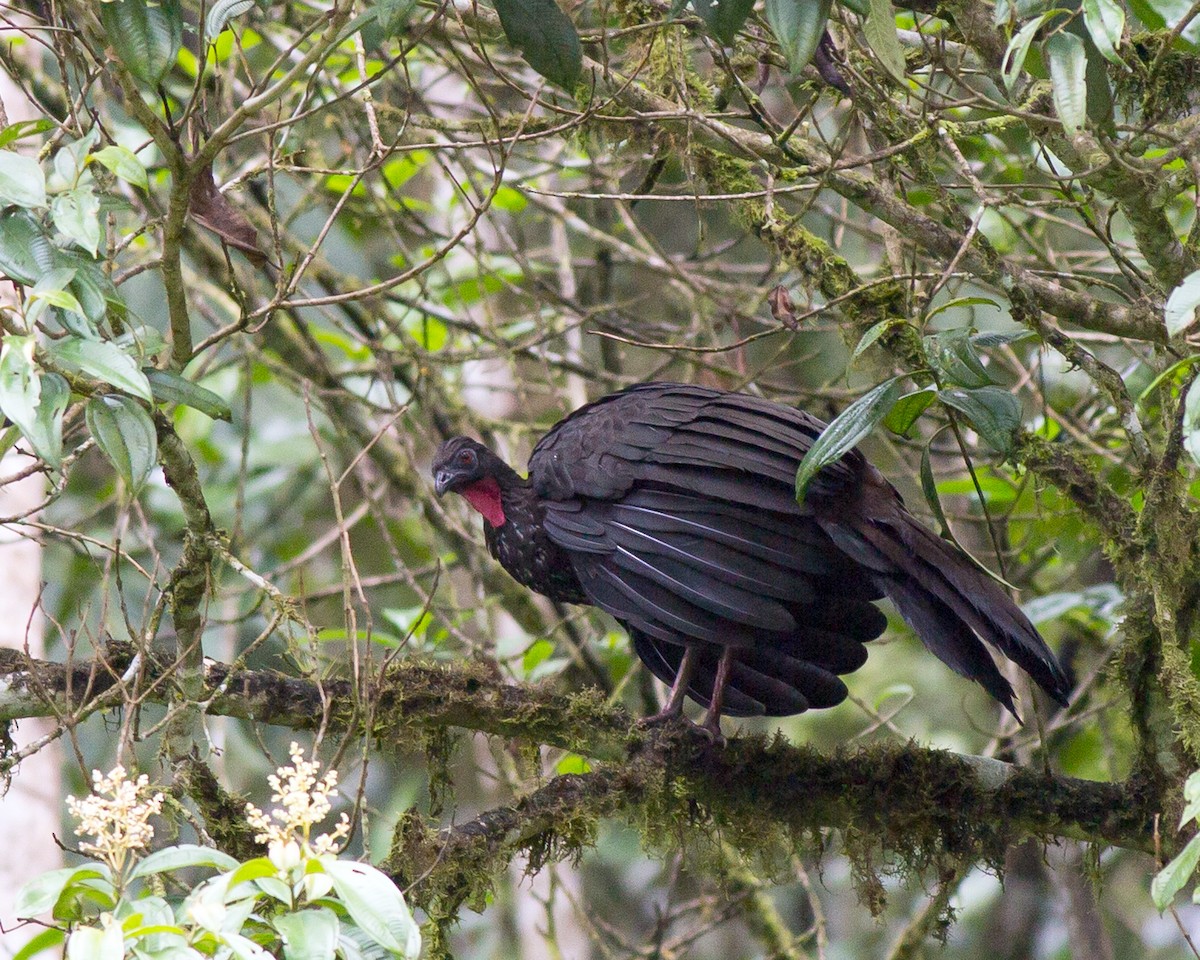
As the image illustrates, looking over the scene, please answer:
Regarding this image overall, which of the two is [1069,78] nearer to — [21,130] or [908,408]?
[908,408]

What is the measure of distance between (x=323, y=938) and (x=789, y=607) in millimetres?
2414

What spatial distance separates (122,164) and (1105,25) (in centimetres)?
153

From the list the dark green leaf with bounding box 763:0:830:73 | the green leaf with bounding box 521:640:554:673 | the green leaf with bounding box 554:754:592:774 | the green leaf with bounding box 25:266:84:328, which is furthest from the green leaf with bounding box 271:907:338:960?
the green leaf with bounding box 521:640:554:673

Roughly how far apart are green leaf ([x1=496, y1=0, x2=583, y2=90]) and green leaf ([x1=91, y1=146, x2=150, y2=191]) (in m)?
0.84

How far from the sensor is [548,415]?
6.31 m

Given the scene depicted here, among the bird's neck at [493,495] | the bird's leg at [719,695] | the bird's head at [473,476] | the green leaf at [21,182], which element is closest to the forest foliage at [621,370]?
the green leaf at [21,182]

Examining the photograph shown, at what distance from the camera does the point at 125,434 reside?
209cm

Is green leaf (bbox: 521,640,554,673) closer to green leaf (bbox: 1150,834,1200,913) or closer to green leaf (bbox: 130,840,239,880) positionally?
green leaf (bbox: 130,840,239,880)

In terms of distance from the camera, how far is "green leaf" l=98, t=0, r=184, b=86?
7.16 ft

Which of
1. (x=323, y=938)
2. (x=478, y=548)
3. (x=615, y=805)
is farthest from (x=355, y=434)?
(x=323, y=938)

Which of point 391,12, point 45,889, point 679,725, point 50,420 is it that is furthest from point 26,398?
point 679,725

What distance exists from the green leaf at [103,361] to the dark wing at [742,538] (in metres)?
1.85

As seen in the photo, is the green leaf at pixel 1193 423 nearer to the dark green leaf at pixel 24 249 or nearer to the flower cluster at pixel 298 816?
the flower cluster at pixel 298 816

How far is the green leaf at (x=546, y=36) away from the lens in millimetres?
2566
